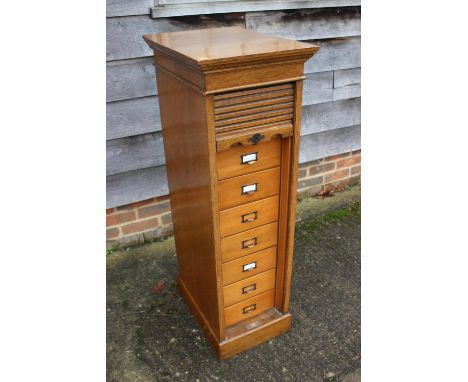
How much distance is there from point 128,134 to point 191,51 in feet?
3.54

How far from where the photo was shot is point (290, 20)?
2.61 meters

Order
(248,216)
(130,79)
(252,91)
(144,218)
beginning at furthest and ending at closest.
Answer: (144,218)
(130,79)
(248,216)
(252,91)

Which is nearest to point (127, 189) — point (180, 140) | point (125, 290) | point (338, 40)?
point (125, 290)

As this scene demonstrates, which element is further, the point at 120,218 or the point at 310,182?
the point at 310,182

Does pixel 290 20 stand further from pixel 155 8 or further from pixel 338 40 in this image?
pixel 155 8

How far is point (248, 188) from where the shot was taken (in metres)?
1.71

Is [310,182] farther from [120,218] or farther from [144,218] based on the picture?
[120,218]

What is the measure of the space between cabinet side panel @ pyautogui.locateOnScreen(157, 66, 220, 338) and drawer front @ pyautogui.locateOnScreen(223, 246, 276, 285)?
0.08 metres

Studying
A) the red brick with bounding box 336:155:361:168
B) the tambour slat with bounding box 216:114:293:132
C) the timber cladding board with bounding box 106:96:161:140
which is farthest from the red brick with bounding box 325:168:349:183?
the tambour slat with bounding box 216:114:293:132

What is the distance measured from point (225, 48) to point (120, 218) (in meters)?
1.56

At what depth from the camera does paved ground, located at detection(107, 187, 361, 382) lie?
1.97 m

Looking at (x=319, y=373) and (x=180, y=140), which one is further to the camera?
(x=319, y=373)

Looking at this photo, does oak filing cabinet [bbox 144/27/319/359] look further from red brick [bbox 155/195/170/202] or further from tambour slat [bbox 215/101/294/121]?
red brick [bbox 155/195/170/202]

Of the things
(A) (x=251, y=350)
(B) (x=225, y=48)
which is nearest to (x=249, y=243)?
(A) (x=251, y=350)
